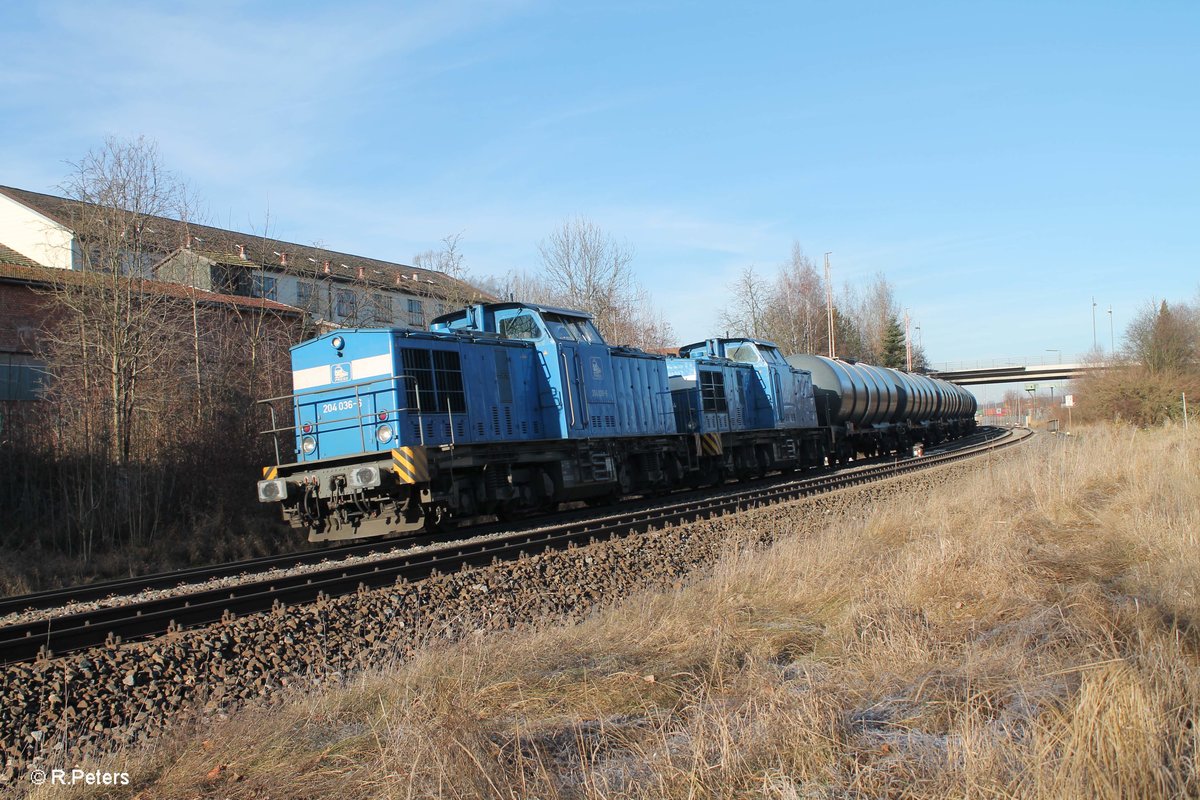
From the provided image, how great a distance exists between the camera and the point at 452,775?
11.3 feet

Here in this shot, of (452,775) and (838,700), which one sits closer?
(452,775)

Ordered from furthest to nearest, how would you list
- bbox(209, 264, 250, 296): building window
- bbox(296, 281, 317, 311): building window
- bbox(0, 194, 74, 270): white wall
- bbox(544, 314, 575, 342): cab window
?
1. bbox(0, 194, 74, 270): white wall
2. bbox(296, 281, 317, 311): building window
3. bbox(209, 264, 250, 296): building window
4. bbox(544, 314, 575, 342): cab window

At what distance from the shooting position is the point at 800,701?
4.14 m

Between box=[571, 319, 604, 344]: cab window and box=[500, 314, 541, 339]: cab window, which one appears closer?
box=[500, 314, 541, 339]: cab window

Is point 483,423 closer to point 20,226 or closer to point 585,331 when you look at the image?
point 585,331

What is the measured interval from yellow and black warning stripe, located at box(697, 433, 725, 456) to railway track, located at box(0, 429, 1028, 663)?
16.8ft

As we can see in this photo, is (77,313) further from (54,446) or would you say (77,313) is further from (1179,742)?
(1179,742)

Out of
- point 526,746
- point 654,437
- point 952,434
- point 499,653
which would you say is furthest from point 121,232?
point 952,434

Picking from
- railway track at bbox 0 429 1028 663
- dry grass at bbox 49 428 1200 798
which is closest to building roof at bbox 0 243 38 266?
railway track at bbox 0 429 1028 663

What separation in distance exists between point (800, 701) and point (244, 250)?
87.8ft

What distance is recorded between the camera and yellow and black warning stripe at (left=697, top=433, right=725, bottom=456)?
66.8ft

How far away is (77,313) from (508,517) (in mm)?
9200

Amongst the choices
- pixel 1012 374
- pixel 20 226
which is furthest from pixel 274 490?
pixel 1012 374

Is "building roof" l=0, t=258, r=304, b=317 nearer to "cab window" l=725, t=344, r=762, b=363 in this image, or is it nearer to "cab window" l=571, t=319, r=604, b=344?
"cab window" l=571, t=319, r=604, b=344
